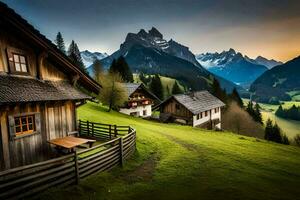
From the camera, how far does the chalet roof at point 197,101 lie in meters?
52.8

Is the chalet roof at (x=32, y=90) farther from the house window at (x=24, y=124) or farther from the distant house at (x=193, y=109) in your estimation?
the distant house at (x=193, y=109)

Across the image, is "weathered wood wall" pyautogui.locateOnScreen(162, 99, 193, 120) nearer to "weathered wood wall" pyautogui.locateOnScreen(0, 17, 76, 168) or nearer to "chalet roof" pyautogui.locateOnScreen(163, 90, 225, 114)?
"chalet roof" pyautogui.locateOnScreen(163, 90, 225, 114)

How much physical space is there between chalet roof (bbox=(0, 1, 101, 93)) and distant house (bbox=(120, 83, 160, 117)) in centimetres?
3951

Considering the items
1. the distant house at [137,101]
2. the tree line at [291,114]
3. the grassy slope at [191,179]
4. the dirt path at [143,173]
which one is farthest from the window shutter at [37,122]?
the tree line at [291,114]

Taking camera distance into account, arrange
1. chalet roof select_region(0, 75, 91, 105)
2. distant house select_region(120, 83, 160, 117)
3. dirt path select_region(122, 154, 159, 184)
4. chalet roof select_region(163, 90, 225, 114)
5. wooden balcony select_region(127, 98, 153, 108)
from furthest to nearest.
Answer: distant house select_region(120, 83, 160, 117) → wooden balcony select_region(127, 98, 153, 108) → chalet roof select_region(163, 90, 225, 114) → dirt path select_region(122, 154, 159, 184) → chalet roof select_region(0, 75, 91, 105)

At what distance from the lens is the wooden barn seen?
494 inches

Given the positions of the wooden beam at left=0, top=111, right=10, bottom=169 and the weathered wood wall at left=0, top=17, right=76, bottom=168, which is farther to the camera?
the weathered wood wall at left=0, top=17, right=76, bottom=168

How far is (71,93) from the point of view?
1639cm

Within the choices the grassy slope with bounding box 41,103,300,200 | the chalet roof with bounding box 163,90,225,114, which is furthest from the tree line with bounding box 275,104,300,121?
the grassy slope with bounding box 41,103,300,200

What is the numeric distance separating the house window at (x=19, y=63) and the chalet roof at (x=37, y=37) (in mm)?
1392

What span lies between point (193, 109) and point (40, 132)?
1613 inches

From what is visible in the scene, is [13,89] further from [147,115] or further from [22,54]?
[147,115]

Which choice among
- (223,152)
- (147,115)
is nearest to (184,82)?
(147,115)

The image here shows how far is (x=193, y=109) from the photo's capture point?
51969 millimetres
